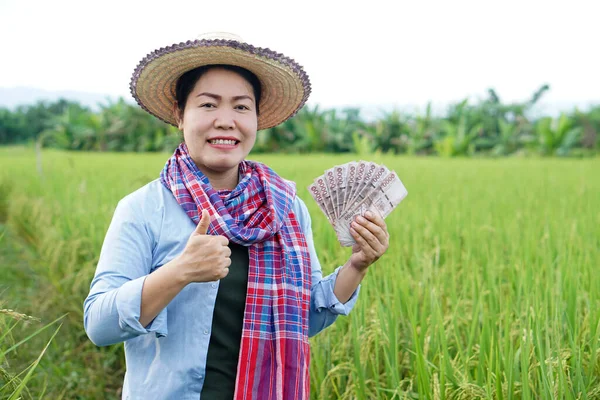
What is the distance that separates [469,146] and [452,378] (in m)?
13.5

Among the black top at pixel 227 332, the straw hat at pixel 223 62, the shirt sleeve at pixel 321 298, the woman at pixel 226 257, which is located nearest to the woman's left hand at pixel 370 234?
the woman at pixel 226 257

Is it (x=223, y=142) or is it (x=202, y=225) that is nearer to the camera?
(x=202, y=225)

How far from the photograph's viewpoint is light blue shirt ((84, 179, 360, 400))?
1167 millimetres

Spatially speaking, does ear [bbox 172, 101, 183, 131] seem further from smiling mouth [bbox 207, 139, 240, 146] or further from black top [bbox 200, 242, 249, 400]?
black top [bbox 200, 242, 249, 400]

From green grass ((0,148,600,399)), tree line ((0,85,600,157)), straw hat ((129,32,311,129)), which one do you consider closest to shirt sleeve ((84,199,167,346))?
straw hat ((129,32,311,129))

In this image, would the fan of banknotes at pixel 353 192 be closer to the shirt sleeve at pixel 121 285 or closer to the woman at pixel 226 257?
the woman at pixel 226 257

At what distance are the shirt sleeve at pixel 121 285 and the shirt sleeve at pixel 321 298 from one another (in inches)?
15.4

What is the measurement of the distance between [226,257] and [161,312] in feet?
0.63

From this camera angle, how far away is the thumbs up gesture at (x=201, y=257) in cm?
106

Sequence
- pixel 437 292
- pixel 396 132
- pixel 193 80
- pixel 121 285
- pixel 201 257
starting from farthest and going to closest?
pixel 396 132
pixel 437 292
pixel 193 80
pixel 121 285
pixel 201 257

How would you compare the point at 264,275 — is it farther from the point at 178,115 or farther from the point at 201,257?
the point at 178,115

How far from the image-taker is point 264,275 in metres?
1.29

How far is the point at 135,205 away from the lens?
1255 millimetres

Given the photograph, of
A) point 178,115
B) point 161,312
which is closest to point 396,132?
point 178,115
